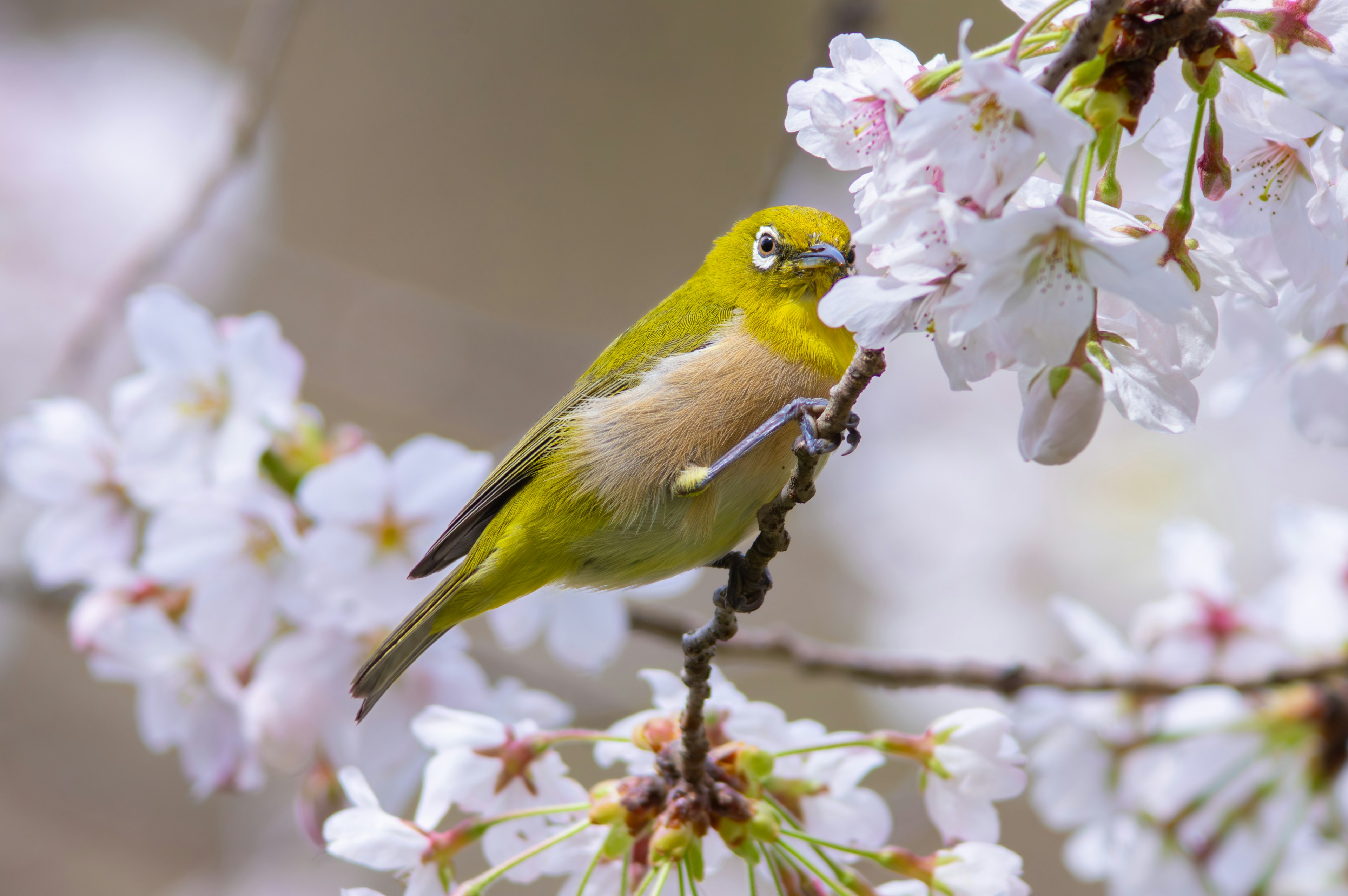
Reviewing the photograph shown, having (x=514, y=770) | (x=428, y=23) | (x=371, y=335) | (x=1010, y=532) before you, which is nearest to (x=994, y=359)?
(x=514, y=770)

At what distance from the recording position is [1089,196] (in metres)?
1.39

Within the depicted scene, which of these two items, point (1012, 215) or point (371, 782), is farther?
point (371, 782)

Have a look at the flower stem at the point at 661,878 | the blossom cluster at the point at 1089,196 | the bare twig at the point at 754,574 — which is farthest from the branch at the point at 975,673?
the blossom cluster at the point at 1089,196

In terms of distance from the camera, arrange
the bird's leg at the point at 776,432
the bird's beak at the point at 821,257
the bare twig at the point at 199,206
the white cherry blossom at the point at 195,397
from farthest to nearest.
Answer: the bare twig at the point at 199,206, the white cherry blossom at the point at 195,397, the bird's beak at the point at 821,257, the bird's leg at the point at 776,432

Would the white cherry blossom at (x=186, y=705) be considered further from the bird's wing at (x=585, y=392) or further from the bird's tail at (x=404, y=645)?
the bird's wing at (x=585, y=392)

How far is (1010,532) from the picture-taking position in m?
4.98

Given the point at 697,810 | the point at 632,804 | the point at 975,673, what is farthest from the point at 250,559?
the point at 975,673

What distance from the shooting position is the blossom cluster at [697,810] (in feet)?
5.46

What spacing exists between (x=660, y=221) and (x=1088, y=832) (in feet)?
16.5

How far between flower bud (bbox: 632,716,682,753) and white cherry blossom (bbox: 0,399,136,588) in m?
1.57

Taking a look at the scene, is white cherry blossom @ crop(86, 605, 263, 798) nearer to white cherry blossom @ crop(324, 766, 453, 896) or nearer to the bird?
the bird

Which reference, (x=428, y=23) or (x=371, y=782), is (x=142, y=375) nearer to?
(x=371, y=782)

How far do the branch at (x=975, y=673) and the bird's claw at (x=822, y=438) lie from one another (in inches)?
33.4

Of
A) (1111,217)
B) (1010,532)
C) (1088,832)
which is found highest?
(1111,217)
